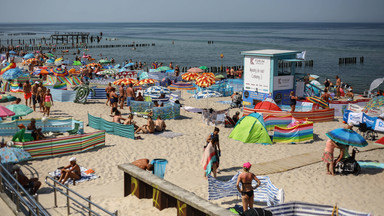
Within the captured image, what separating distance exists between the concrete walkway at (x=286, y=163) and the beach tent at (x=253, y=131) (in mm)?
1749

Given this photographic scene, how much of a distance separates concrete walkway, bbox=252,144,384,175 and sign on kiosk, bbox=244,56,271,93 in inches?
263

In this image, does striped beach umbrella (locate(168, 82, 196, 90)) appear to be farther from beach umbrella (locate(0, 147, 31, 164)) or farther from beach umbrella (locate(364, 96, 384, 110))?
beach umbrella (locate(0, 147, 31, 164))

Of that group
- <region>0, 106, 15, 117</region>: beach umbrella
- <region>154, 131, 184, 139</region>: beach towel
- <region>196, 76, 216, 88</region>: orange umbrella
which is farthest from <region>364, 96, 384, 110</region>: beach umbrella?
<region>0, 106, 15, 117</region>: beach umbrella

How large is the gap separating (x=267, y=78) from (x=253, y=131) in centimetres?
531

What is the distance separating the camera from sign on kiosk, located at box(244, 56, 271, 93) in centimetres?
1923

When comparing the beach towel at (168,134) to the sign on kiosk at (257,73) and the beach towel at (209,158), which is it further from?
the sign on kiosk at (257,73)

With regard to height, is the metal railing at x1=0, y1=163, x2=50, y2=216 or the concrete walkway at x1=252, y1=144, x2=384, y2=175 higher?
the metal railing at x1=0, y1=163, x2=50, y2=216

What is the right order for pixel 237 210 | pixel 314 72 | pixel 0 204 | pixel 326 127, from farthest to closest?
pixel 314 72
pixel 326 127
pixel 237 210
pixel 0 204

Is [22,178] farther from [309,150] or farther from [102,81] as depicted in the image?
[102,81]

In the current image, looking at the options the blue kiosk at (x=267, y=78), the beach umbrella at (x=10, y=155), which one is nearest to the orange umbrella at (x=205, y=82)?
the blue kiosk at (x=267, y=78)

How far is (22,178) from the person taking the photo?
9.23 metres

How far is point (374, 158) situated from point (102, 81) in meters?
19.1

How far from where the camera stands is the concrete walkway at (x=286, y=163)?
37.7 feet

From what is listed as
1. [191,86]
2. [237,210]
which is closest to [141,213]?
[237,210]
